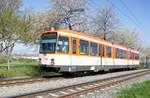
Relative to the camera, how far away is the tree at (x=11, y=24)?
26.0m

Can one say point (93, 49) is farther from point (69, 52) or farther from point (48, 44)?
point (48, 44)

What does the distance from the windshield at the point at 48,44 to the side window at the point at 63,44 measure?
316 mm

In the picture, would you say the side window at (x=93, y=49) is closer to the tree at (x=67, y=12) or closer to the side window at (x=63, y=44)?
the side window at (x=63, y=44)

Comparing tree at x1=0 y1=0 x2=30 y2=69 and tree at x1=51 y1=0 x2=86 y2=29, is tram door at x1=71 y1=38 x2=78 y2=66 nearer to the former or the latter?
tree at x1=0 y1=0 x2=30 y2=69

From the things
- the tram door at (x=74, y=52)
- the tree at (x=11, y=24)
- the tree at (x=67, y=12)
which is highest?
the tree at (x=67, y=12)

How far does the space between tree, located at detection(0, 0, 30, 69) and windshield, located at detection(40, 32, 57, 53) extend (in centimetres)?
585

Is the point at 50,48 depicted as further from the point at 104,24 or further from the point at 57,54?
the point at 104,24

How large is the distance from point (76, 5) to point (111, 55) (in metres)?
14.5

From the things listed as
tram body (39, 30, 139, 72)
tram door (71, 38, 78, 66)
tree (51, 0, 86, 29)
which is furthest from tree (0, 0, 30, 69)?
tree (51, 0, 86, 29)

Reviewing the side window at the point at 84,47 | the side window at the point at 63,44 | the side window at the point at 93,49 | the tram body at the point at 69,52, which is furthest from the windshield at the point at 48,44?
the side window at the point at 93,49

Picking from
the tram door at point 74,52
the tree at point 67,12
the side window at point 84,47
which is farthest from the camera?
the tree at point 67,12

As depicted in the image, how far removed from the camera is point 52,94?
1294cm

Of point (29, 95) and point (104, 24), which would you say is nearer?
point (29, 95)

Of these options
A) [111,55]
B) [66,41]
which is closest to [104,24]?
[111,55]
